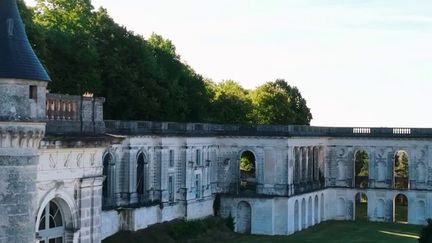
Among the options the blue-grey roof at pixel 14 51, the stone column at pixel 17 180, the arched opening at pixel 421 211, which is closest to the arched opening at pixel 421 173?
the arched opening at pixel 421 211

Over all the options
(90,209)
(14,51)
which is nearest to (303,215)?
(90,209)

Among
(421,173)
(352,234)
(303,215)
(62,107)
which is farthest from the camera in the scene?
(421,173)

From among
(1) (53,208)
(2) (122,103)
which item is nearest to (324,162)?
(2) (122,103)

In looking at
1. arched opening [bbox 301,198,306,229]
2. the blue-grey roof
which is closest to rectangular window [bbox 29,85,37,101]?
the blue-grey roof

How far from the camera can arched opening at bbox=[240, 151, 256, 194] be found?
60125 millimetres

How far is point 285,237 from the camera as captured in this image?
5538cm

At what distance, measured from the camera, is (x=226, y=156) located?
5984 centimetres

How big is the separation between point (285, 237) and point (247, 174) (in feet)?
59.0

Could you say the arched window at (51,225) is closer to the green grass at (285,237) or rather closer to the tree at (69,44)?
the green grass at (285,237)

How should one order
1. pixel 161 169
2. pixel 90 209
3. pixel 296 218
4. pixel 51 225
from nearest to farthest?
pixel 51 225 → pixel 90 209 → pixel 161 169 → pixel 296 218

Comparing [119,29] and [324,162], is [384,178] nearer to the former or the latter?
[324,162]

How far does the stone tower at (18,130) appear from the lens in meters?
18.0

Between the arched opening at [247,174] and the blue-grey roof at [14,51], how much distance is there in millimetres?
40745

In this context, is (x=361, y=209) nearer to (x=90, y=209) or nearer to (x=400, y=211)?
(x=400, y=211)
